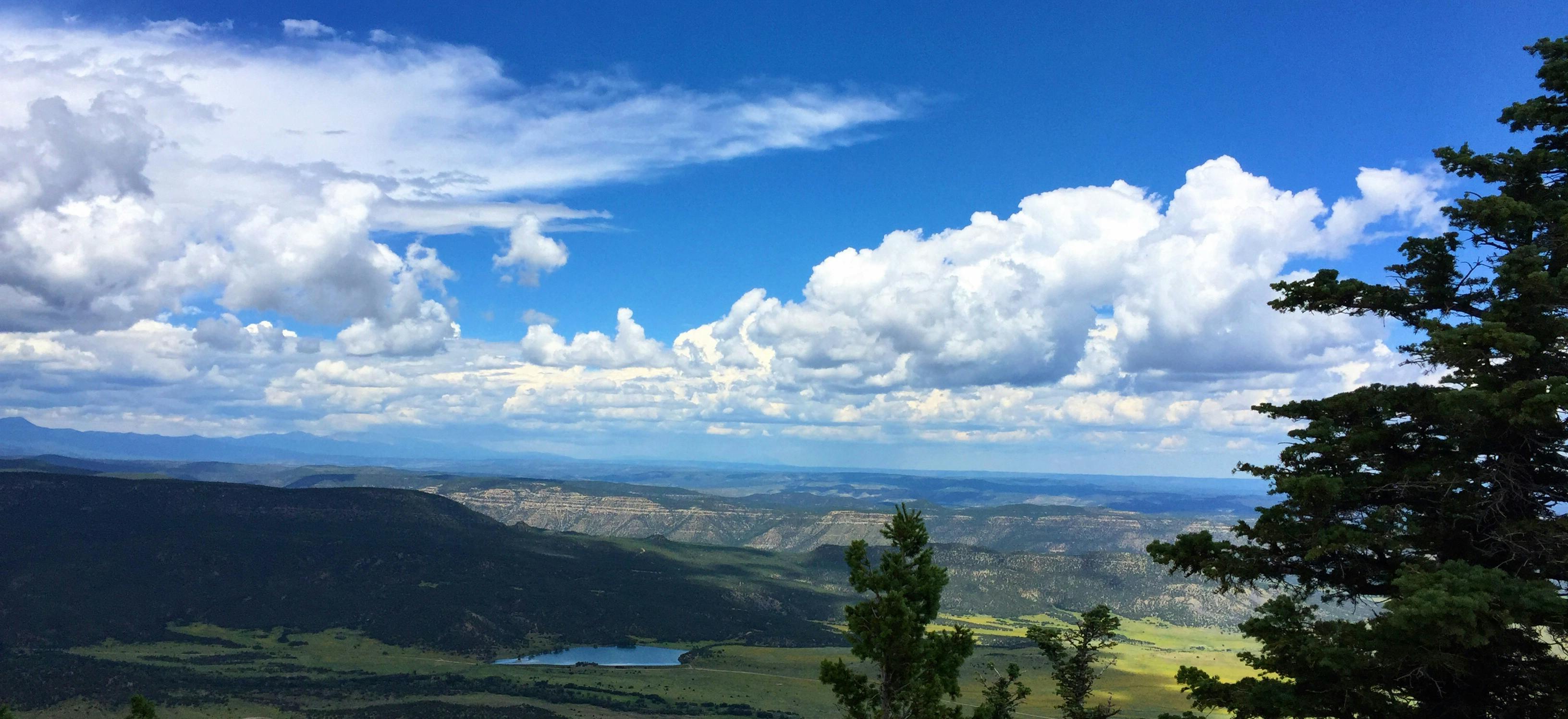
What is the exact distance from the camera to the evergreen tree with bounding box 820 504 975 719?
29188mm

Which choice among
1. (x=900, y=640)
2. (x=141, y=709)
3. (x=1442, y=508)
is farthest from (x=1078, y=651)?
(x=141, y=709)

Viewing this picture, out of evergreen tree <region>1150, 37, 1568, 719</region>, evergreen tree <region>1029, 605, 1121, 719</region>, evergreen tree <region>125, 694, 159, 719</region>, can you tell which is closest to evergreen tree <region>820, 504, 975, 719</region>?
evergreen tree <region>1150, 37, 1568, 719</region>

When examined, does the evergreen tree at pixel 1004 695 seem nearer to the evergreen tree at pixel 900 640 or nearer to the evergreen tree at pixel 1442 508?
the evergreen tree at pixel 900 640

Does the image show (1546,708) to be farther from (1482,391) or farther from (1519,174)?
(1519,174)

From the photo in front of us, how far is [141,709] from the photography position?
3938 cm

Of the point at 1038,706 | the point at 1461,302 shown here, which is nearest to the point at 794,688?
the point at 1038,706

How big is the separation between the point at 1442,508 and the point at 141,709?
160 ft

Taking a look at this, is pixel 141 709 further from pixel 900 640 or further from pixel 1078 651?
pixel 1078 651

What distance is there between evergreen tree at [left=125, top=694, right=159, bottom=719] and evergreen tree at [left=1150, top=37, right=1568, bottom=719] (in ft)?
139

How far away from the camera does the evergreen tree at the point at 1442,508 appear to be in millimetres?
17812

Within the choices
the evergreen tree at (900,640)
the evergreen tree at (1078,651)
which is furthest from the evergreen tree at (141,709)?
the evergreen tree at (1078,651)

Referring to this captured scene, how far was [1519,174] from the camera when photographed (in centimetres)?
2242

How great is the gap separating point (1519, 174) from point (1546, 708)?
12836 millimetres

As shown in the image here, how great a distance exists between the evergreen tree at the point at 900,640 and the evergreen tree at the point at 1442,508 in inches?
337
